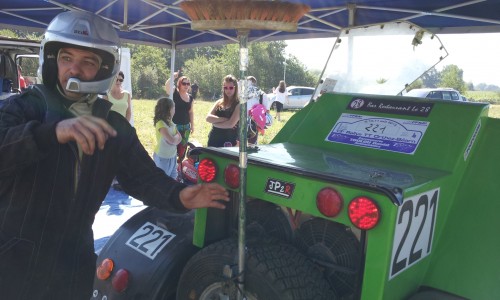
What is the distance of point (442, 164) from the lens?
7.16ft

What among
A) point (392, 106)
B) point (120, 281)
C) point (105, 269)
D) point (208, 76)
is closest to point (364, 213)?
point (392, 106)

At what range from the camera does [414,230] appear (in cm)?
181

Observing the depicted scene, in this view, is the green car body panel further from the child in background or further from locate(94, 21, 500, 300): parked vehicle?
the child in background

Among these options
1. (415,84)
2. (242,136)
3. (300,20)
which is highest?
(300,20)

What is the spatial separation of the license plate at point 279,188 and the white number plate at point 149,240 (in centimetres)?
86

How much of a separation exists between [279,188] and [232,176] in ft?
1.01

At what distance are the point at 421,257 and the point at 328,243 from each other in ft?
1.39

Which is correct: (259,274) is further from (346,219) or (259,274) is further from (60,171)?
(60,171)

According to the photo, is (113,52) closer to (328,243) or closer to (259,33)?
(328,243)

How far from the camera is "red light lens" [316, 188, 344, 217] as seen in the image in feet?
5.65

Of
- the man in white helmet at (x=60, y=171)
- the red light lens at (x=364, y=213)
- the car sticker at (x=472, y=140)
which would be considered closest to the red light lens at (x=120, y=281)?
the man in white helmet at (x=60, y=171)

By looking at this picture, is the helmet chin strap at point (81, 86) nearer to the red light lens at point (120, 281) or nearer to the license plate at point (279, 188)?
the license plate at point (279, 188)

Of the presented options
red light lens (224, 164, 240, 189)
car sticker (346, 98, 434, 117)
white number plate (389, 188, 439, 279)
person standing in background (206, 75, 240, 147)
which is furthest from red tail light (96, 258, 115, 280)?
person standing in background (206, 75, 240, 147)

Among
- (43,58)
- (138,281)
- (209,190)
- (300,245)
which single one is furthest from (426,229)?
(43,58)
